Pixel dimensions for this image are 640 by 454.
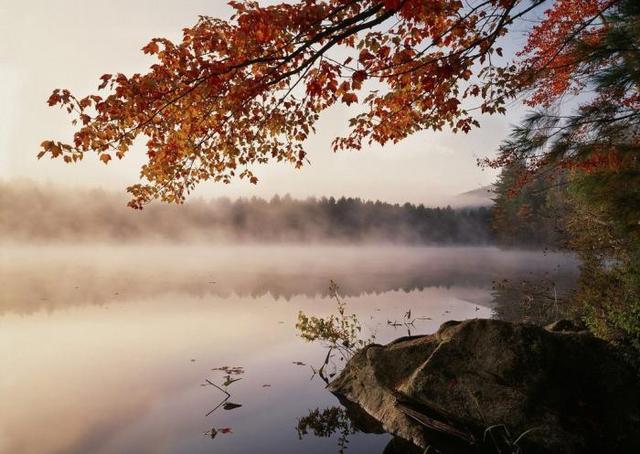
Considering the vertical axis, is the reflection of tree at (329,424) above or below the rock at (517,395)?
below

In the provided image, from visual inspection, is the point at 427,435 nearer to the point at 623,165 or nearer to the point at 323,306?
the point at 623,165

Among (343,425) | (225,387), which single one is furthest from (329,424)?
(225,387)

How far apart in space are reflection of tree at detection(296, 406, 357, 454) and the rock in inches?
27.8

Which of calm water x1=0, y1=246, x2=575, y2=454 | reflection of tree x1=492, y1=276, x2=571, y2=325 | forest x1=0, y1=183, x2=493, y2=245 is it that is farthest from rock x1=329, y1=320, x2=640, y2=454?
forest x1=0, y1=183, x2=493, y2=245

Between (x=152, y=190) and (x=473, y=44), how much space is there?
8016 mm

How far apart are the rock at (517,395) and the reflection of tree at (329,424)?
71 centimetres

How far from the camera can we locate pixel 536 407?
6270 mm

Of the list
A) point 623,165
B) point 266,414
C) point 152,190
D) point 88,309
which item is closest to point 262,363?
point 266,414

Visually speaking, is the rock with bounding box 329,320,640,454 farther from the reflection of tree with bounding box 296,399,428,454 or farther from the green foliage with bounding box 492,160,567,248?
the green foliage with bounding box 492,160,567,248

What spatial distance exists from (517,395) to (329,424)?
374 centimetres

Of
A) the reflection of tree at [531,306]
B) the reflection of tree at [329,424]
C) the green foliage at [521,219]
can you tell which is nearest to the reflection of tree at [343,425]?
the reflection of tree at [329,424]

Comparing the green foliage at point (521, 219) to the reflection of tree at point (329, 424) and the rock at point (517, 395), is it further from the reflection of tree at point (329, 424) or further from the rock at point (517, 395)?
the reflection of tree at point (329, 424)

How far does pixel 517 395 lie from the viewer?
643 cm

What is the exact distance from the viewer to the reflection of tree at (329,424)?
763cm
